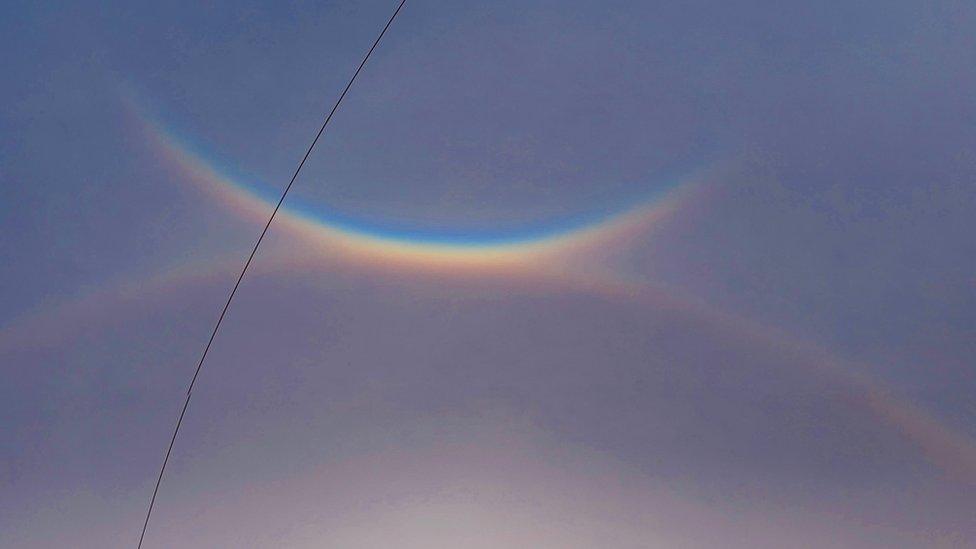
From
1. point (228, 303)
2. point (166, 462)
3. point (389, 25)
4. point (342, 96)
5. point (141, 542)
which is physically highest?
point (389, 25)

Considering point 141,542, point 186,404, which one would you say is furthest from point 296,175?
point 141,542

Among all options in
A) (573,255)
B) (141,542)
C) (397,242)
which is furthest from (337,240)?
(141,542)

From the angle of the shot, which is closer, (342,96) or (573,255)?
(342,96)

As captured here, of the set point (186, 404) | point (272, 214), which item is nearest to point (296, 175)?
point (272, 214)

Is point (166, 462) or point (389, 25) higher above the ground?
point (389, 25)

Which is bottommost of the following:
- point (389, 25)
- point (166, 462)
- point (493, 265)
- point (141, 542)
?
point (141, 542)

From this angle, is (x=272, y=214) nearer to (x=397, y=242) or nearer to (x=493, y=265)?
(x=397, y=242)

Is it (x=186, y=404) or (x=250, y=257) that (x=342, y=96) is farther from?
(x=186, y=404)

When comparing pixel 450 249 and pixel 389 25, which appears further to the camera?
pixel 450 249

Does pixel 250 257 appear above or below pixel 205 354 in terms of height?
above
